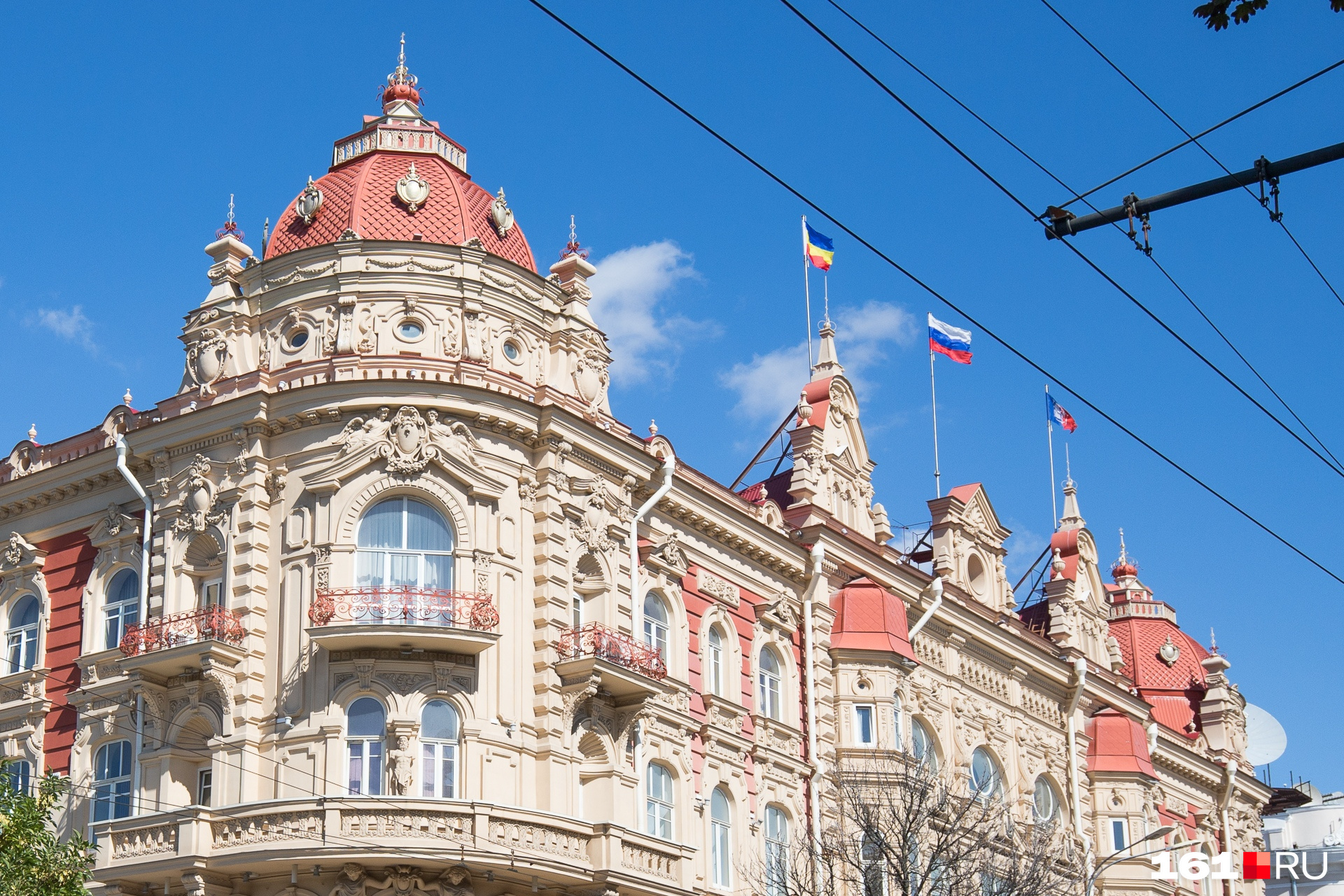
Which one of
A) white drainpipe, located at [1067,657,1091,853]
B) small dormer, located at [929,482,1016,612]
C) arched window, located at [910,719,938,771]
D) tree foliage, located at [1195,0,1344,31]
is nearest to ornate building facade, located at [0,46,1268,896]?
arched window, located at [910,719,938,771]

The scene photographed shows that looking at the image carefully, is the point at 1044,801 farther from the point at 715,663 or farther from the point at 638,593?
the point at 638,593

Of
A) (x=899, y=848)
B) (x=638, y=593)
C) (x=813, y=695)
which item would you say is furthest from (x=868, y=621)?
(x=638, y=593)

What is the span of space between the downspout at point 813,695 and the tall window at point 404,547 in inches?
456

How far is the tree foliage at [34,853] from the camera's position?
1126 inches

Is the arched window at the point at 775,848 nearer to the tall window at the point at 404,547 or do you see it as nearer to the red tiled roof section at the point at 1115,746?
the tall window at the point at 404,547

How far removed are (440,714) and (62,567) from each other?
425 inches

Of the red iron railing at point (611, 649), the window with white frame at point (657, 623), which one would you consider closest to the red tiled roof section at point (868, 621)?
the window with white frame at point (657, 623)

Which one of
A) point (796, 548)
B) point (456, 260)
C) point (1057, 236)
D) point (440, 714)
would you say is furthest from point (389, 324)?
point (1057, 236)

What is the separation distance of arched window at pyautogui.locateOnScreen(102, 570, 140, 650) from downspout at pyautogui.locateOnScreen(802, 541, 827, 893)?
15799 millimetres

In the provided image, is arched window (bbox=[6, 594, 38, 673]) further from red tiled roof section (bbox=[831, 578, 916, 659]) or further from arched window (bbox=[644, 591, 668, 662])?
red tiled roof section (bbox=[831, 578, 916, 659])

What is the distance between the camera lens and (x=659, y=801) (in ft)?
128

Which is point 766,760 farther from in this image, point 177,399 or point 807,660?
point 177,399

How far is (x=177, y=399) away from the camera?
3897cm

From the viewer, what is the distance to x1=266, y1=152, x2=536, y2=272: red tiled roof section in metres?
39.4
